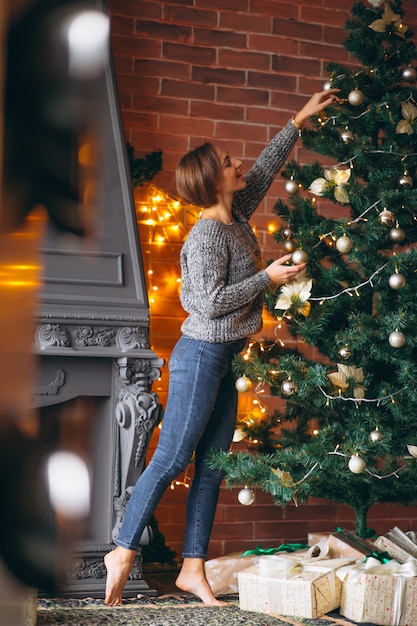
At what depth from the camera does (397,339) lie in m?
2.29

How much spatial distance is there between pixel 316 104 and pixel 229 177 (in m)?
0.42

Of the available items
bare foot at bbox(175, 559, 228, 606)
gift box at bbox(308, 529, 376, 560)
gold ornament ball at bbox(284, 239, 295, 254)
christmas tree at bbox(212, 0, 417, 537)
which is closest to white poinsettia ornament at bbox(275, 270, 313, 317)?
christmas tree at bbox(212, 0, 417, 537)

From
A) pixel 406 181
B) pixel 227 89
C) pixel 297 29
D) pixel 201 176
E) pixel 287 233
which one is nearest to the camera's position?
pixel 201 176

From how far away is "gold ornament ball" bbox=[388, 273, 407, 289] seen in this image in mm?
2328

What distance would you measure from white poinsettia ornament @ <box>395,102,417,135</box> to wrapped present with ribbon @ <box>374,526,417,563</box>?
1312 millimetres

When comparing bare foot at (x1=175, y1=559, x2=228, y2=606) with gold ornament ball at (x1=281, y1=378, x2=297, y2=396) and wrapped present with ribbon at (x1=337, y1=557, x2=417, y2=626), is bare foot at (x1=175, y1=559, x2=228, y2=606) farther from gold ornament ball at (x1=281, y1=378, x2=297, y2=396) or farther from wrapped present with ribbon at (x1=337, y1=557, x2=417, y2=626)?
gold ornament ball at (x1=281, y1=378, x2=297, y2=396)

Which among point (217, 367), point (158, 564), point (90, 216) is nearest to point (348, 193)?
point (217, 367)

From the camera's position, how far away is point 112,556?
2.30 meters

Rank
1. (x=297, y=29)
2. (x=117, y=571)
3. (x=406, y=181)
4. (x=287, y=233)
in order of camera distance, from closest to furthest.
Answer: (x=117, y=571) → (x=406, y=181) → (x=287, y=233) → (x=297, y=29)

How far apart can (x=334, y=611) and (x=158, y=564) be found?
3.26 ft

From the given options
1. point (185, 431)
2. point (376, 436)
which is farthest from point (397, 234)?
point (185, 431)

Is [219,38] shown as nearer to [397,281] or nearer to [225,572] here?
[397,281]

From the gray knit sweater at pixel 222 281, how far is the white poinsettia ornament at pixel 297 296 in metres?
0.08

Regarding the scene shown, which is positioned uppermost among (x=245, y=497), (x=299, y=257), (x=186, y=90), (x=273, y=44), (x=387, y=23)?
(x=273, y=44)
